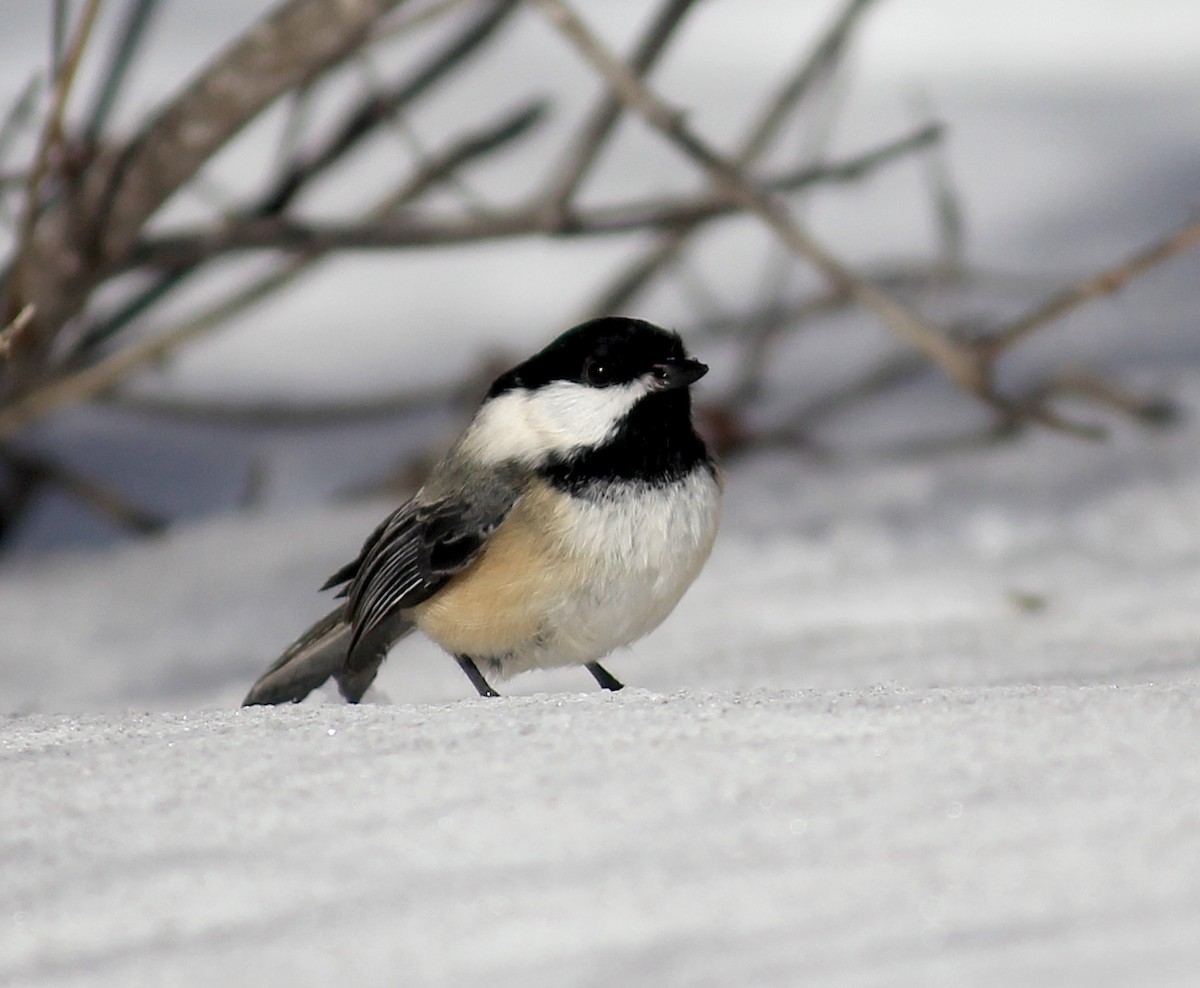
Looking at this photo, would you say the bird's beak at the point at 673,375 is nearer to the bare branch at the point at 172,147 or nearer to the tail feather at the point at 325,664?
the tail feather at the point at 325,664

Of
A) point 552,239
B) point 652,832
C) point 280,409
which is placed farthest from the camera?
point 280,409

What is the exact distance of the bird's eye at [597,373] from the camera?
2367 mm

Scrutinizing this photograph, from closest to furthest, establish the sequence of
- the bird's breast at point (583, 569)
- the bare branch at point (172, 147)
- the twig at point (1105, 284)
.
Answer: the bird's breast at point (583, 569), the twig at point (1105, 284), the bare branch at point (172, 147)

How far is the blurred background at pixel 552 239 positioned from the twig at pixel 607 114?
0.01 m

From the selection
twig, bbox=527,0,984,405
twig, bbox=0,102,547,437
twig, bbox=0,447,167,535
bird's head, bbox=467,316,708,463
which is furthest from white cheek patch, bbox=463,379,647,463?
twig, bbox=0,447,167,535

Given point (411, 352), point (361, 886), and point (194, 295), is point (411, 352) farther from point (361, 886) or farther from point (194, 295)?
point (361, 886)

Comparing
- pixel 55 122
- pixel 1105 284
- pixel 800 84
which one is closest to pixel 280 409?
pixel 800 84

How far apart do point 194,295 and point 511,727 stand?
3.86m

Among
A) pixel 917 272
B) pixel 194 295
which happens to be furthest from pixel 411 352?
pixel 917 272

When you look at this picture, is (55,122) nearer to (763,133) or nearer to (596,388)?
(596,388)

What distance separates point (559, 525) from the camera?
227cm

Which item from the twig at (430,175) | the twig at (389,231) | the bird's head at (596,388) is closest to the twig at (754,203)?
the bird's head at (596,388)

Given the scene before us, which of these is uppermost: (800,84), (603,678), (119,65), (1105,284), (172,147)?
(119,65)

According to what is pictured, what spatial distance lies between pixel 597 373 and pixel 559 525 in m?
0.25
